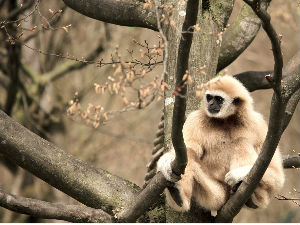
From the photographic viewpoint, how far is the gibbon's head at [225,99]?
20.9 ft

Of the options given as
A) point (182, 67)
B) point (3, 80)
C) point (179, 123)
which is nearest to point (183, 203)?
point (179, 123)

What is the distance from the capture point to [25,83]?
13633 mm

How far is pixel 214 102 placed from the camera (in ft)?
20.9

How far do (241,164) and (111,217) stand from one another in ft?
4.97

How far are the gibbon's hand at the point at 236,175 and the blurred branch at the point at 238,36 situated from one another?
6.58 ft

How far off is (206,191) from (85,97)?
8361 millimetres

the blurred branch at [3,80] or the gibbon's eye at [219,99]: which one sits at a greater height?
the gibbon's eye at [219,99]

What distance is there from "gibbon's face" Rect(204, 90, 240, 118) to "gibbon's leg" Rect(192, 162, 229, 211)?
73 cm

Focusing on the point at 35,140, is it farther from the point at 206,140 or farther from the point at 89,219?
the point at 206,140

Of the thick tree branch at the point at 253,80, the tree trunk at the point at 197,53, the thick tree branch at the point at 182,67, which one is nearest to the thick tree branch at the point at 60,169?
the tree trunk at the point at 197,53

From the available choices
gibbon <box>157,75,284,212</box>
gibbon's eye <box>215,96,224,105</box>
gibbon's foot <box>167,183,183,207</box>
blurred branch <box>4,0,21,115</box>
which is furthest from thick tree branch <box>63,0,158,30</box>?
blurred branch <box>4,0,21,115</box>

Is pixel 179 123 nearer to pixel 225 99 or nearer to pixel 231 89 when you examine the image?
pixel 225 99

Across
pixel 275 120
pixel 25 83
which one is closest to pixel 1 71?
pixel 25 83

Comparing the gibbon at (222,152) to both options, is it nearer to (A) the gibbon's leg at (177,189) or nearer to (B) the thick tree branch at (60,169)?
(A) the gibbon's leg at (177,189)
